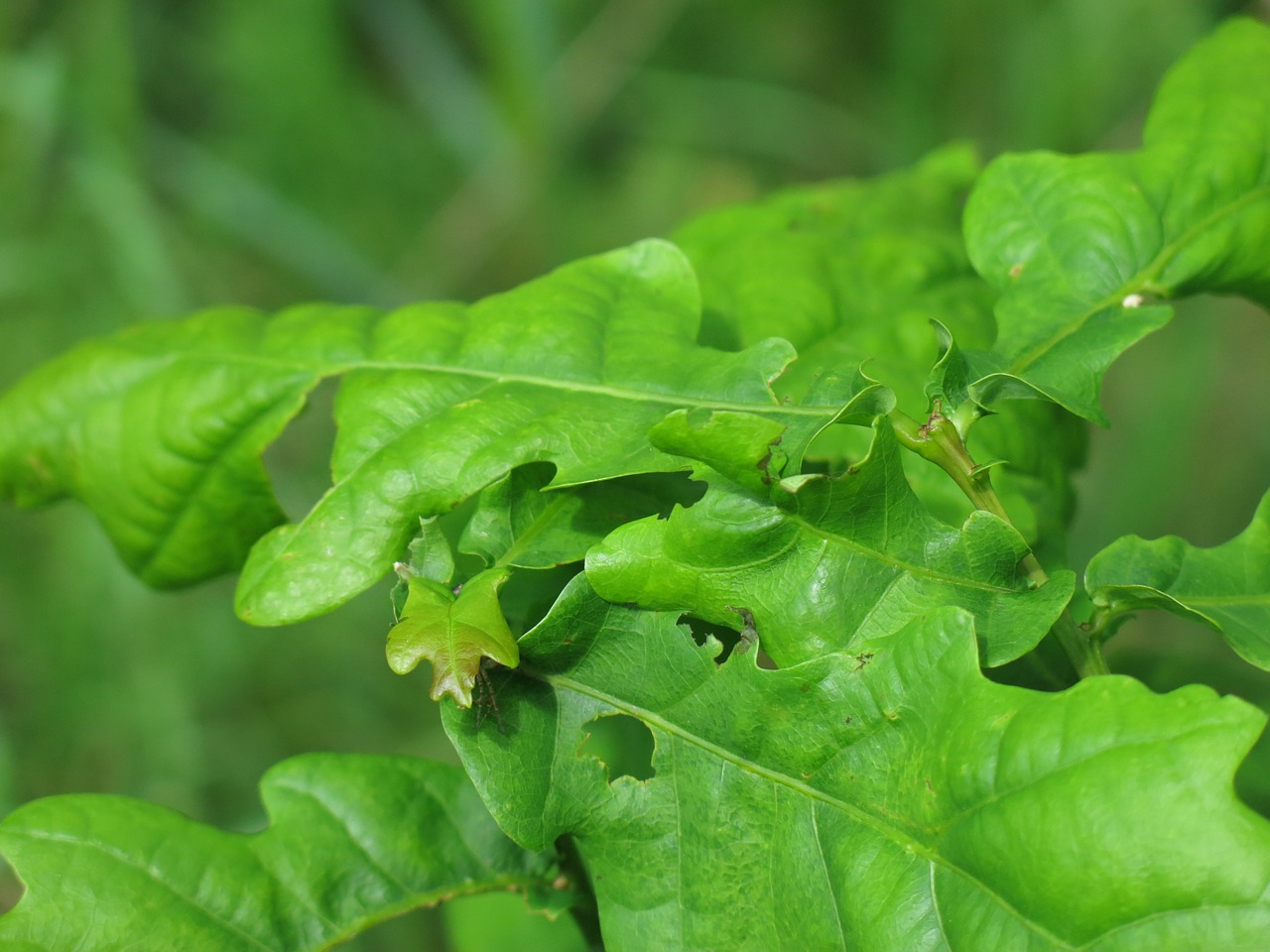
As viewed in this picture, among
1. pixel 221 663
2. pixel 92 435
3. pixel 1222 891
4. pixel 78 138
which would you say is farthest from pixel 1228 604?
pixel 78 138

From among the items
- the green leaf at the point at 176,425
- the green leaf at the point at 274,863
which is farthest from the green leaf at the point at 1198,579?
the green leaf at the point at 176,425

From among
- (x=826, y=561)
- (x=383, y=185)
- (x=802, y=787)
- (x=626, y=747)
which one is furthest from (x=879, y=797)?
(x=383, y=185)

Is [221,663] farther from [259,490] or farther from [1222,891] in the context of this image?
[1222,891]

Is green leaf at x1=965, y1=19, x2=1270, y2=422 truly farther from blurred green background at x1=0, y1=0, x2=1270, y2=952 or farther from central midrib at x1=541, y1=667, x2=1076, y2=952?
blurred green background at x1=0, y1=0, x2=1270, y2=952

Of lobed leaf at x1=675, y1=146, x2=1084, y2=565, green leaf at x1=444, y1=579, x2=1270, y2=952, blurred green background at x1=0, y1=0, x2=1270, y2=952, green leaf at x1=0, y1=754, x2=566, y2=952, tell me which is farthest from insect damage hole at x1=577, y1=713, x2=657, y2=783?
blurred green background at x1=0, y1=0, x2=1270, y2=952

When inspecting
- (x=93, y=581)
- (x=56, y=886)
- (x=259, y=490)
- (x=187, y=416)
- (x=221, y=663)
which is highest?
(x=187, y=416)

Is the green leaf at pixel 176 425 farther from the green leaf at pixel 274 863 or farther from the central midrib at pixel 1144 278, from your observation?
the central midrib at pixel 1144 278

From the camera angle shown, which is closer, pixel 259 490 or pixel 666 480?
pixel 666 480
